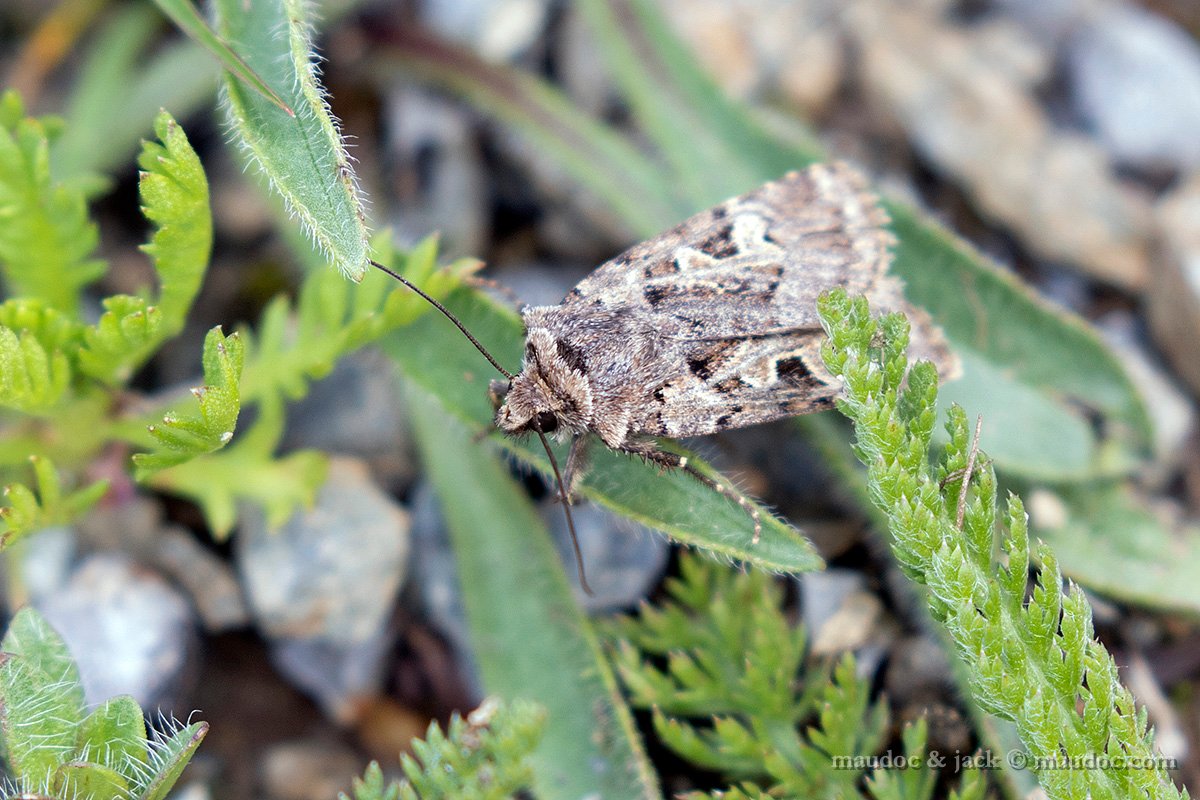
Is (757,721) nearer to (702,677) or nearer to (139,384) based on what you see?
(702,677)

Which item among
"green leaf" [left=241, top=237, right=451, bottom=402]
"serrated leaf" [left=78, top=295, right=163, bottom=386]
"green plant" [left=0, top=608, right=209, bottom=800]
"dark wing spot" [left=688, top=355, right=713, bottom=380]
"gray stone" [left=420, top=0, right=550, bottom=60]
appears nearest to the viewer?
"green plant" [left=0, top=608, right=209, bottom=800]

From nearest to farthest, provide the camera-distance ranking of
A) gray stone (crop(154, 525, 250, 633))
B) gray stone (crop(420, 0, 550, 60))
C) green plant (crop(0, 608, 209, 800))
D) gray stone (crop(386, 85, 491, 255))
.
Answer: green plant (crop(0, 608, 209, 800)) → gray stone (crop(154, 525, 250, 633)) → gray stone (crop(386, 85, 491, 255)) → gray stone (crop(420, 0, 550, 60))

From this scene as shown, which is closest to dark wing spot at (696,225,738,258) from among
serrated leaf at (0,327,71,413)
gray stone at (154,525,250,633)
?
serrated leaf at (0,327,71,413)

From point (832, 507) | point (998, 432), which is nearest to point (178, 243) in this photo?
point (832, 507)

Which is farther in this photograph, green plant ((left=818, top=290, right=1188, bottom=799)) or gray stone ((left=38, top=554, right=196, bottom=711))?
gray stone ((left=38, top=554, right=196, bottom=711))

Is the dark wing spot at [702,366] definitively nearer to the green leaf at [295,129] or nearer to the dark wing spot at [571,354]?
the dark wing spot at [571,354]

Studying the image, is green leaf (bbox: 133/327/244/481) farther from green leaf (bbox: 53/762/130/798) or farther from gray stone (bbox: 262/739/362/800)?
gray stone (bbox: 262/739/362/800)

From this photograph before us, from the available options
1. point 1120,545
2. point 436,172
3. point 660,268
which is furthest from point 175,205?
point 1120,545

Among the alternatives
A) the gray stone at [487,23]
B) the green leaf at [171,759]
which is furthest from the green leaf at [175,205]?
the gray stone at [487,23]
